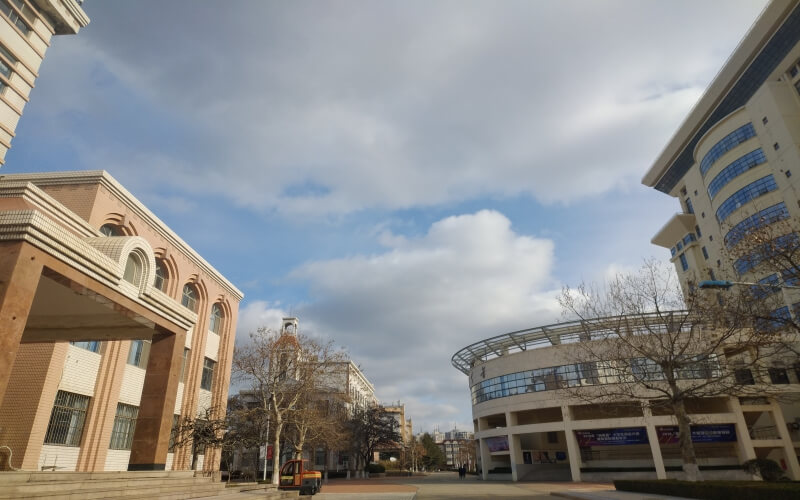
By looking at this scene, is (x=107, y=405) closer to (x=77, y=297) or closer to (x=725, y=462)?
(x=77, y=297)

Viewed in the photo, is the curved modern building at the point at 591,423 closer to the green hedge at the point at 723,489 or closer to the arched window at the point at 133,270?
the green hedge at the point at 723,489

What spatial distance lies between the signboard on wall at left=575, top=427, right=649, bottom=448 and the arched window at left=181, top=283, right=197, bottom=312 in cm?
3202

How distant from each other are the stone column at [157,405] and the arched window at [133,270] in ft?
8.39

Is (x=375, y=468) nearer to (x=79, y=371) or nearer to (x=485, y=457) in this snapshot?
(x=485, y=457)

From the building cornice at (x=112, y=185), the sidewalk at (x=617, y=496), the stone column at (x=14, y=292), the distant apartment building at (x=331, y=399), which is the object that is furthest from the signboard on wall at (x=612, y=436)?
the stone column at (x=14, y=292)

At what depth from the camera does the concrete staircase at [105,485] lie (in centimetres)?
898

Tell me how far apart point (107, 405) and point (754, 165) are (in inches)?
2005

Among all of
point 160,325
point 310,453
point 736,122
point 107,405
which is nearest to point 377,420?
point 310,453

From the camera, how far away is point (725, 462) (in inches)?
1415

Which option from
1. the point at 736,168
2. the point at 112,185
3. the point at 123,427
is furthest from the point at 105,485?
the point at 736,168

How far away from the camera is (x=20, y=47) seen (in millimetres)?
24016

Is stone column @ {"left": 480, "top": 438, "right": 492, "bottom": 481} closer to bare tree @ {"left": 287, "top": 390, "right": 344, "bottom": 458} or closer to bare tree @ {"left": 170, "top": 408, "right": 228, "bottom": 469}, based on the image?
bare tree @ {"left": 287, "top": 390, "right": 344, "bottom": 458}

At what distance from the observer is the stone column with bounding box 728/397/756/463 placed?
3344 centimetres

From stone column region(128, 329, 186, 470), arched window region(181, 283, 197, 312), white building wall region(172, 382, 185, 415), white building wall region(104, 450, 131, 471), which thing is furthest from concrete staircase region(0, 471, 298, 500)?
arched window region(181, 283, 197, 312)
